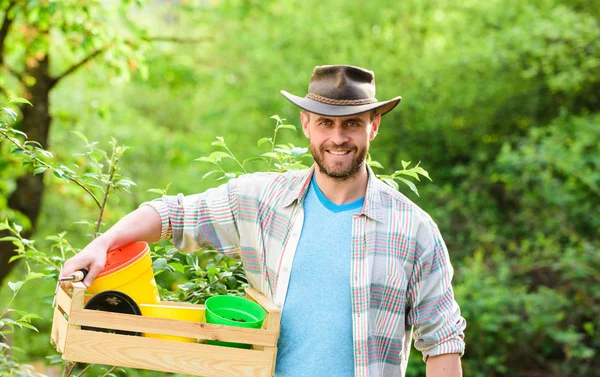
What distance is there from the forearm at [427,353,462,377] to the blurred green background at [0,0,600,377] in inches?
154

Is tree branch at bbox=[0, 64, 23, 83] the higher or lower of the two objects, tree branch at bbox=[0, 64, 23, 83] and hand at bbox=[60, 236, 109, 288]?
the higher

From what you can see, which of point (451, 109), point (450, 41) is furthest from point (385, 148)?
point (450, 41)

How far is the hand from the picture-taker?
190cm

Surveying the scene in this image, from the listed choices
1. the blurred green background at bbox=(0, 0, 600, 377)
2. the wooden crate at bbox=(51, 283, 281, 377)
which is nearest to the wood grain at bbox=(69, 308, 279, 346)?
the wooden crate at bbox=(51, 283, 281, 377)

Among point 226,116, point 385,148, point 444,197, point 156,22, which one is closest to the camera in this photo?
point 444,197

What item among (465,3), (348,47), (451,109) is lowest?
(451,109)

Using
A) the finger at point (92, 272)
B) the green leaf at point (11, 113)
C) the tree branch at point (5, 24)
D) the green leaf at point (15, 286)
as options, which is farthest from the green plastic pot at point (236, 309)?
the tree branch at point (5, 24)

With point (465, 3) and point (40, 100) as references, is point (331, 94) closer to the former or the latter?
point (40, 100)

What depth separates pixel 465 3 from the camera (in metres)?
9.95

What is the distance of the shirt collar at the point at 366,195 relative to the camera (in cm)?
217

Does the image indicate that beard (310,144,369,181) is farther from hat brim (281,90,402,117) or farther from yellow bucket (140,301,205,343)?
yellow bucket (140,301,205,343)

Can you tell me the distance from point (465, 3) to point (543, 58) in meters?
1.67

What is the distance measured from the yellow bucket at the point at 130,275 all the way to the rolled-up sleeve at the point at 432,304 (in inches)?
29.1

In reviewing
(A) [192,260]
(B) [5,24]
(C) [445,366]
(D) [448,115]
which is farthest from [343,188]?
(D) [448,115]
